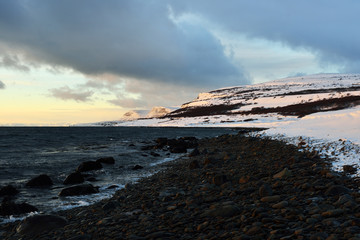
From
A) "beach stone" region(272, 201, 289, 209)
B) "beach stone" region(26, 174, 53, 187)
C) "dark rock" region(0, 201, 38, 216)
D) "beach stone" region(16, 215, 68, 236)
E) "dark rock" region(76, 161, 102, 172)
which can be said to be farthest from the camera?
"dark rock" region(76, 161, 102, 172)

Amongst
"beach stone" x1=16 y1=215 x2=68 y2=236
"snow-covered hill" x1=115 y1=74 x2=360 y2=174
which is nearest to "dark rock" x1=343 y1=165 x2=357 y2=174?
"snow-covered hill" x1=115 y1=74 x2=360 y2=174

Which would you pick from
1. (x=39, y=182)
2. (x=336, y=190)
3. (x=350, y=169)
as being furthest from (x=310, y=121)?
(x=39, y=182)

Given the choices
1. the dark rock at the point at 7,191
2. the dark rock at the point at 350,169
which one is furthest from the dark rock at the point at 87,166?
the dark rock at the point at 350,169

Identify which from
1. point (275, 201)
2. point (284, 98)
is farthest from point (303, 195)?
point (284, 98)

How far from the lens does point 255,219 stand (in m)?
5.59

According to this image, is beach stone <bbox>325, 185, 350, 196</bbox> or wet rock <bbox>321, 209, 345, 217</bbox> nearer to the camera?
wet rock <bbox>321, 209, 345, 217</bbox>

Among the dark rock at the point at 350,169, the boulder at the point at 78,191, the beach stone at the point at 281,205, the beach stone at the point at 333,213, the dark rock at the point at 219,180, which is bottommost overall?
the boulder at the point at 78,191

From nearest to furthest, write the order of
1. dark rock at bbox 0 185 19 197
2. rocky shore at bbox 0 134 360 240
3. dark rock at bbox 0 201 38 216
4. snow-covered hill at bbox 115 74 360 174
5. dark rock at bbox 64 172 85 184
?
rocky shore at bbox 0 134 360 240, dark rock at bbox 0 201 38 216, dark rock at bbox 0 185 19 197, snow-covered hill at bbox 115 74 360 174, dark rock at bbox 64 172 85 184

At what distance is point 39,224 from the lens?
7465 mm

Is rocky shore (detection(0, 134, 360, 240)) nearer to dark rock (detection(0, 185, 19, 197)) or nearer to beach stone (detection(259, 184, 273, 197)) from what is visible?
beach stone (detection(259, 184, 273, 197))

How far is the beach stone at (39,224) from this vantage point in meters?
7.26

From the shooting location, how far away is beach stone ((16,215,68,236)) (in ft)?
23.8

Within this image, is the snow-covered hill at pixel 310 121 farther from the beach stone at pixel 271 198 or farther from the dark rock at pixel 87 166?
the dark rock at pixel 87 166

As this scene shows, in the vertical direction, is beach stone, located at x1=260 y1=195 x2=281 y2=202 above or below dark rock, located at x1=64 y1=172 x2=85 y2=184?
above
